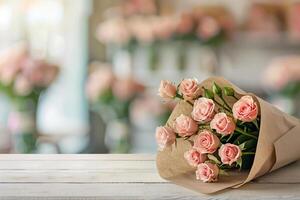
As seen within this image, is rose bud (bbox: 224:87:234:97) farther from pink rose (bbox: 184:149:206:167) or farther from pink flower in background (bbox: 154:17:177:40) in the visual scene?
pink flower in background (bbox: 154:17:177:40)

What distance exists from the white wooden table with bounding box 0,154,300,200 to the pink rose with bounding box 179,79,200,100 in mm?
141

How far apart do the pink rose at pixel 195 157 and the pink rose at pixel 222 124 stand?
53 mm

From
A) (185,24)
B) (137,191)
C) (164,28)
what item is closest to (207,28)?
(185,24)

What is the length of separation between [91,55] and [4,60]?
96 cm

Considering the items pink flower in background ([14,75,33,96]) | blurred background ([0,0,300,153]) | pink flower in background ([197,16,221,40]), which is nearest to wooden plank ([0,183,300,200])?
pink flower in background ([14,75,33,96])

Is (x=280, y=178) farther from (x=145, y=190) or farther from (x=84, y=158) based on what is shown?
(x=84, y=158)

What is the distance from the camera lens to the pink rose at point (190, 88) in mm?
918

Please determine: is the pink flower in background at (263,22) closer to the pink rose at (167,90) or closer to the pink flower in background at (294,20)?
the pink flower in background at (294,20)

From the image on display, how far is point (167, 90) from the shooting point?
926 millimetres

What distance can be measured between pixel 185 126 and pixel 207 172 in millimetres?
78

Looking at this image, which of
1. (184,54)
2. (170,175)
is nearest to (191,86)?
(170,175)

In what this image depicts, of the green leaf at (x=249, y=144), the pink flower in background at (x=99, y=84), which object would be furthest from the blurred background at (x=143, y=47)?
the green leaf at (x=249, y=144)

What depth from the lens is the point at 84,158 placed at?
1057 millimetres

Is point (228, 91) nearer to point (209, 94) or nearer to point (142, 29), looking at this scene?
point (209, 94)
